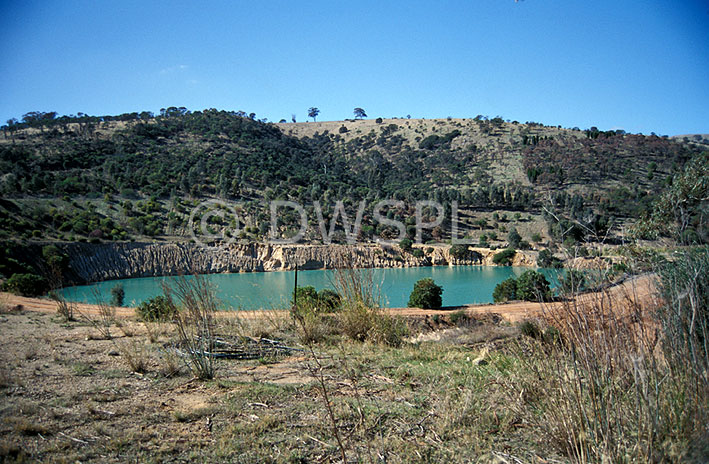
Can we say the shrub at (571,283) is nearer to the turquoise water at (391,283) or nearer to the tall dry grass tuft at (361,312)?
the tall dry grass tuft at (361,312)

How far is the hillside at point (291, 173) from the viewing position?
37.2 meters

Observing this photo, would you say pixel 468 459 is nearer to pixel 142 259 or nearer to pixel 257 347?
pixel 257 347

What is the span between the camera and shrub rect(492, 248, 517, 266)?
122 ft

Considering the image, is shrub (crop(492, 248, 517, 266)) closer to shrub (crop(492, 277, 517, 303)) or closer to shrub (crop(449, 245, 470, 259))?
shrub (crop(449, 245, 470, 259))

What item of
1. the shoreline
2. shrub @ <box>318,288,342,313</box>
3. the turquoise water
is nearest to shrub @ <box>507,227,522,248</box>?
the shoreline

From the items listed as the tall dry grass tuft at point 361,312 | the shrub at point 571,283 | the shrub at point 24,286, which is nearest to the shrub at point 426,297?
the tall dry grass tuft at point 361,312

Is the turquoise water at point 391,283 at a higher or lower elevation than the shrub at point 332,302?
lower

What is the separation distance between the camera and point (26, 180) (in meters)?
38.0
